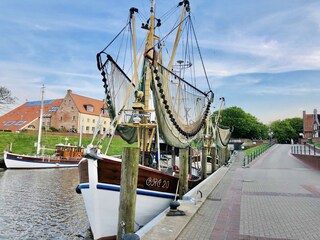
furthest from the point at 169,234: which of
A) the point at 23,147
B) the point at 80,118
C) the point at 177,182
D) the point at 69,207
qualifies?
the point at 80,118

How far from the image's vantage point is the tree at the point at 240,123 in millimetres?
95500

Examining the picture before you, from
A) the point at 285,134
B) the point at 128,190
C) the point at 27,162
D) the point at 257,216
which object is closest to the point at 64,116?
the point at 27,162

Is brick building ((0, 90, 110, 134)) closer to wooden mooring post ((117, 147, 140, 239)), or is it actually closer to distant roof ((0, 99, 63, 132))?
distant roof ((0, 99, 63, 132))

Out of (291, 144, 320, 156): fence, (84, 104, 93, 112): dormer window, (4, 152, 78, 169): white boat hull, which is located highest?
(84, 104, 93, 112): dormer window

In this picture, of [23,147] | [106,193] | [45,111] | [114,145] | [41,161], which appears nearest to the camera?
[106,193]

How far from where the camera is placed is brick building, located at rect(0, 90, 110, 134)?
66.0 m

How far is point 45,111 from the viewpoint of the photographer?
7275 centimetres

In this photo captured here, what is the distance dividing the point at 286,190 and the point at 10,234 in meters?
12.4

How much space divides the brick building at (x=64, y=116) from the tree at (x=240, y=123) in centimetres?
4306

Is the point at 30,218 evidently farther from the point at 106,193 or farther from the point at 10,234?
the point at 106,193

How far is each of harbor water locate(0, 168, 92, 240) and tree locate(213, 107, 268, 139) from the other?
79.9 meters

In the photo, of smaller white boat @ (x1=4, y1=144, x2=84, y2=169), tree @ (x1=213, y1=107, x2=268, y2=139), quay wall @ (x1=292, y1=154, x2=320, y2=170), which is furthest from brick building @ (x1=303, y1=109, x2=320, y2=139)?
smaller white boat @ (x1=4, y1=144, x2=84, y2=169)

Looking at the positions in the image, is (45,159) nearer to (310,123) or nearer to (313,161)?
(313,161)

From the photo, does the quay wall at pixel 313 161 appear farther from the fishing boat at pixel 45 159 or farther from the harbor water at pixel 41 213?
the fishing boat at pixel 45 159
